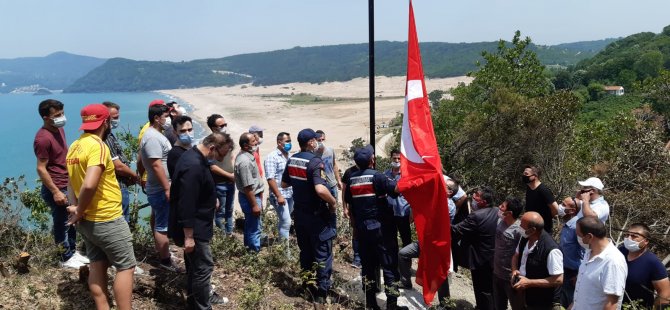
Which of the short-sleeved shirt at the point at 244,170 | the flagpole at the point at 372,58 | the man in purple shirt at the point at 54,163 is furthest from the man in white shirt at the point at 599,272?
the man in purple shirt at the point at 54,163

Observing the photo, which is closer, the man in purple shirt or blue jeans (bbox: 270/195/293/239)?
the man in purple shirt

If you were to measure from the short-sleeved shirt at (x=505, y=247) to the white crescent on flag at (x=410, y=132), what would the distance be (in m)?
1.05

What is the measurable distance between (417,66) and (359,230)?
1.83m

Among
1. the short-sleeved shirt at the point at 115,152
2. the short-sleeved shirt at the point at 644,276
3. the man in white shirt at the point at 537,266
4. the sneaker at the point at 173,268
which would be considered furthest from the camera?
the sneaker at the point at 173,268

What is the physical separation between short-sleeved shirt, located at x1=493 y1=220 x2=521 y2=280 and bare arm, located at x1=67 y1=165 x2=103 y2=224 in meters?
3.46

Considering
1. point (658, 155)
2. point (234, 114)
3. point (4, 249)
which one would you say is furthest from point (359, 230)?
point (234, 114)

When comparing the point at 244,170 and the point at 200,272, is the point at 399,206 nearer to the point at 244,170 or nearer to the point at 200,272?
the point at 244,170

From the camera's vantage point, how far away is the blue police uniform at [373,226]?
4.87 metres

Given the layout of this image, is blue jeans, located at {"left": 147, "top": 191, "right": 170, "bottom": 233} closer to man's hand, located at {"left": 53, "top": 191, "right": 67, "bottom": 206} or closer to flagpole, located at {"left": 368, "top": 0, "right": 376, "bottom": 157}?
→ man's hand, located at {"left": 53, "top": 191, "right": 67, "bottom": 206}

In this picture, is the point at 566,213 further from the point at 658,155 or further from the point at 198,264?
the point at 658,155

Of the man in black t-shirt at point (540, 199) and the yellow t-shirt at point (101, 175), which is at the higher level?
the yellow t-shirt at point (101, 175)

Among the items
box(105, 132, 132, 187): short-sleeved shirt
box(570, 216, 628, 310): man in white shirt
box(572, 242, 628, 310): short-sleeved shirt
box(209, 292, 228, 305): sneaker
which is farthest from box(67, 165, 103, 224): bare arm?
box(572, 242, 628, 310): short-sleeved shirt

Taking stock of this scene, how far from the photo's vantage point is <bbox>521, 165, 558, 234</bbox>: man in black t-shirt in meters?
5.54

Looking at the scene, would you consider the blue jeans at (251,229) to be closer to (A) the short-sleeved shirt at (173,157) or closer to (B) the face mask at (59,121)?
(A) the short-sleeved shirt at (173,157)
